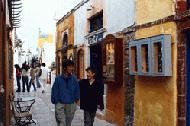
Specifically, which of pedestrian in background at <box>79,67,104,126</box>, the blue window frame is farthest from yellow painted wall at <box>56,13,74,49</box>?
pedestrian in background at <box>79,67,104,126</box>

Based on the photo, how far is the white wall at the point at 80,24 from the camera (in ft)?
60.2

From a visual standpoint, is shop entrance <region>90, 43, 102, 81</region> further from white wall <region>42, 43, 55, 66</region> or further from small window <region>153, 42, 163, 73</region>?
white wall <region>42, 43, 55, 66</region>

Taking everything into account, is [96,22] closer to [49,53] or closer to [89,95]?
[89,95]

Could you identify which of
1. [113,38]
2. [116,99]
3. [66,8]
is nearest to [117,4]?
[113,38]

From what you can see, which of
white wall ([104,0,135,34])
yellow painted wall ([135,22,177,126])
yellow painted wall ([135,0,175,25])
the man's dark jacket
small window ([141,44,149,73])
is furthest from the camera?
white wall ([104,0,135,34])

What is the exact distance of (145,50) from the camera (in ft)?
34.3

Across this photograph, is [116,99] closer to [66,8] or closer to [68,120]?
[68,120]

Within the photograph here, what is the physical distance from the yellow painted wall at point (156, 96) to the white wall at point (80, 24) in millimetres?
7237

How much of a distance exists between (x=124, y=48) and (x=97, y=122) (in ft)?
8.47

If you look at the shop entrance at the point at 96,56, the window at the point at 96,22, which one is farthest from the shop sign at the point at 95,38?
the window at the point at 96,22

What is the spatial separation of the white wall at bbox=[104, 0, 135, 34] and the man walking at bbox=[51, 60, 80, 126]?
10.1ft

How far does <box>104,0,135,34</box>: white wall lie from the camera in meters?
11.9

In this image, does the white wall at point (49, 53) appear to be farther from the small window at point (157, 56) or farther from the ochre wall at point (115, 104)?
the small window at point (157, 56)

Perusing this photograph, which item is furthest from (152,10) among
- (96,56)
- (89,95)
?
(96,56)
